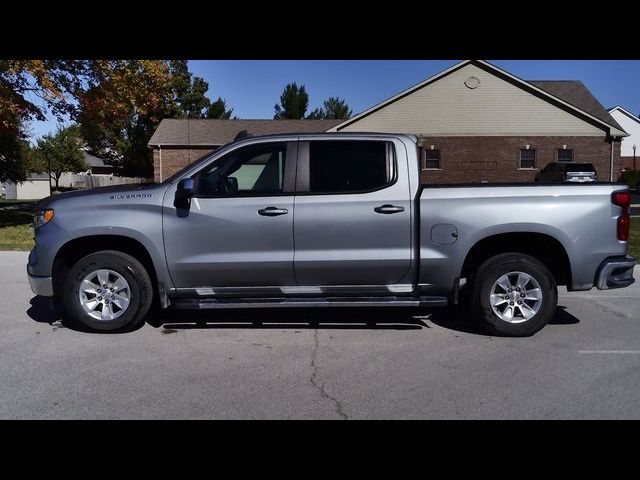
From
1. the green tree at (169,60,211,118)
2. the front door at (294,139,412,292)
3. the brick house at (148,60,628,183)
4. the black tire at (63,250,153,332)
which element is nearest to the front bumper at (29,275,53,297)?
the black tire at (63,250,153,332)

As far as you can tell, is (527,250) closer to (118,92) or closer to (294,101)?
(118,92)

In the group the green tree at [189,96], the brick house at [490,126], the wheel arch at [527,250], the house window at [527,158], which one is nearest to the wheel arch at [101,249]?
the wheel arch at [527,250]

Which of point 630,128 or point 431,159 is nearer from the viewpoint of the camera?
point 431,159

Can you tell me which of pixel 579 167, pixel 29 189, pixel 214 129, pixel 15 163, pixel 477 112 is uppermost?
pixel 477 112

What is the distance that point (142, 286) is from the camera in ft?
20.1

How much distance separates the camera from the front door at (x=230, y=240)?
6.02 m

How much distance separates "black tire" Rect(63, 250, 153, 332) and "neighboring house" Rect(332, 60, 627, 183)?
83.1 ft

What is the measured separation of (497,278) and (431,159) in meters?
26.4

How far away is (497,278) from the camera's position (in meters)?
6.12

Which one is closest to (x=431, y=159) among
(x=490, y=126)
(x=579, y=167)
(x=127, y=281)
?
(x=490, y=126)

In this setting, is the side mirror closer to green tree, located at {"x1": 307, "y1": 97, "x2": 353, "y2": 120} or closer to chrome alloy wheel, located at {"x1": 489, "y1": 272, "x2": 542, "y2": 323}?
chrome alloy wheel, located at {"x1": 489, "y1": 272, "x2": 542, "y2": 323}
